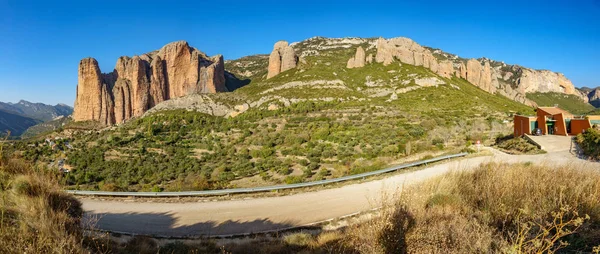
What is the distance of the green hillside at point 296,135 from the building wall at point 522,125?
8.77 ft

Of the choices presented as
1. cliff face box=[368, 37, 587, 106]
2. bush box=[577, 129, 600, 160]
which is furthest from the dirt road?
cliff face box=[368, 37, 587, 106]

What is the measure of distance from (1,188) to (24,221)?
167 cm

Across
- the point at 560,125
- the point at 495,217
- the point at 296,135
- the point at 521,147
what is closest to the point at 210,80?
the point at 296,135

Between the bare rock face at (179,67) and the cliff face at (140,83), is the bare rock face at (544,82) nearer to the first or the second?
the cliff face at (140,83)

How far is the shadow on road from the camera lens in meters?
7.69

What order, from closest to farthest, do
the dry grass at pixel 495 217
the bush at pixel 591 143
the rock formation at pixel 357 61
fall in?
the dry grass at pixel 495 217, the bush at pixel 591 143, the rock formation at pixel 357 61

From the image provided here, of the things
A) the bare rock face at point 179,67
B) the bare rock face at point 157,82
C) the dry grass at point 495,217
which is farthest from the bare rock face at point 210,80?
the dry grass at point 495,217

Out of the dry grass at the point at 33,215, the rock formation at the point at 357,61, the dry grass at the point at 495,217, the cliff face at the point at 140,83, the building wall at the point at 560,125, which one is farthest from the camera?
the cliff face at the point at 140,83

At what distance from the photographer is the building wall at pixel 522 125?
75.0ft

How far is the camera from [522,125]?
942 inches

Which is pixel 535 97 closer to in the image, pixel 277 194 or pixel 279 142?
pixel 279 142

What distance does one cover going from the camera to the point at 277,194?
11320 mm

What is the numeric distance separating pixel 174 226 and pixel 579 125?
26872 millimetres

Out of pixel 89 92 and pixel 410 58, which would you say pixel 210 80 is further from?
pixel 410 58
